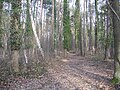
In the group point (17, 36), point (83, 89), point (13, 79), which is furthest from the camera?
point (17, 36)

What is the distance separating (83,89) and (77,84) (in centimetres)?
89

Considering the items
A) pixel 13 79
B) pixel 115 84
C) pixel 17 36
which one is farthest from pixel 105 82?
pixel 17 36

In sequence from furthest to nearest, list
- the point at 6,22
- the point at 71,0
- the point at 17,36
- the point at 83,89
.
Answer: the point at 71,0
the point at 6,22
the point at 17,36
the point at 83,89

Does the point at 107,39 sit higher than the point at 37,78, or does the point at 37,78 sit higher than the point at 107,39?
the point at 107,39

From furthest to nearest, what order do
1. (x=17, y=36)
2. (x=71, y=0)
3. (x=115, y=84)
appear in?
(x=71, y=0) < (x=17, y=36) < (x=115, y=84)

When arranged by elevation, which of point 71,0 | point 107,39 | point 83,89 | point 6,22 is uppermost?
point 71,0

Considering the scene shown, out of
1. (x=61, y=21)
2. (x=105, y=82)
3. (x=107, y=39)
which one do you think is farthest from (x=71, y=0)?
(x=105, y=82)

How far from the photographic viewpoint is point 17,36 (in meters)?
13.3

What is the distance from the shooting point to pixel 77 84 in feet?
35.1

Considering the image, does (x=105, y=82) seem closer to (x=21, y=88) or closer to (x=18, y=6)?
(x=21, y=88)

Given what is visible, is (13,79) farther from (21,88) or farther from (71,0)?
(71,0)

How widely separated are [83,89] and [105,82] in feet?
6.17

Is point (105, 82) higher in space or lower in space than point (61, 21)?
lower

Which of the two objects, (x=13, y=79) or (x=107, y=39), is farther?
(x=107, y=39)
